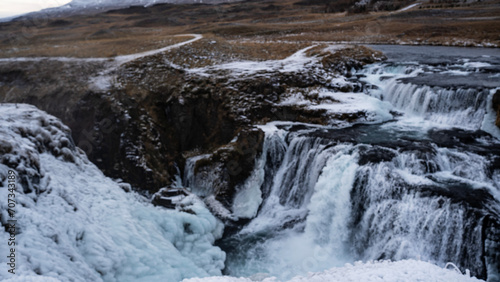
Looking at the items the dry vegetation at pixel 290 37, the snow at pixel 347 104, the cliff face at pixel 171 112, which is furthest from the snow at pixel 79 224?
the dry vegetation at pixel 290 37

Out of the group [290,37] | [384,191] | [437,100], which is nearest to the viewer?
[384,191]

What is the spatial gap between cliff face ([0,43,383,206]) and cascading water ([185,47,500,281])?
1231 mm

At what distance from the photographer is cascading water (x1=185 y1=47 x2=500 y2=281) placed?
8.81 metres

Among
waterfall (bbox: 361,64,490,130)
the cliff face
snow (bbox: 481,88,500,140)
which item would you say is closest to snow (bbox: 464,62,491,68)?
waterfall (bbox: 361,64,490,130)

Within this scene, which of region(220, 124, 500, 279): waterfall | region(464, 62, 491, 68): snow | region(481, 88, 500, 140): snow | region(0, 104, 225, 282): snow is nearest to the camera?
region(0, 104, 225, 282): snow

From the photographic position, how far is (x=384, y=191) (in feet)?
34.0

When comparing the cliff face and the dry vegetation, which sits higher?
the dry vegetation

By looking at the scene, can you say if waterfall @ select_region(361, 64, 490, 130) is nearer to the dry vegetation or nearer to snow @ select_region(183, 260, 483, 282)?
the dry vegetation

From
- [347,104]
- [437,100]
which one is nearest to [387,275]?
[437,100]

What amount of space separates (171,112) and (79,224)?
38.8 ft

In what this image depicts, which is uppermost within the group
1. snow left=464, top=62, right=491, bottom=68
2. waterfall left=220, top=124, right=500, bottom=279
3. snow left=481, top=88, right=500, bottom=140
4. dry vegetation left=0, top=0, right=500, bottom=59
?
dry vegetation left=0, top=0, right=500, bottom=59

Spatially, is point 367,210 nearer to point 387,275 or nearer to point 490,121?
point 387,275

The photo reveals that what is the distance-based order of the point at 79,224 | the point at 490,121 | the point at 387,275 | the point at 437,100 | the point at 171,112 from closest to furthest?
the point at 387,275 → the point at 79,224 → the point at 490,121 → the point at 437,100 → the point at 171,112

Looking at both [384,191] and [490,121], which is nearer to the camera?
[384,191]
